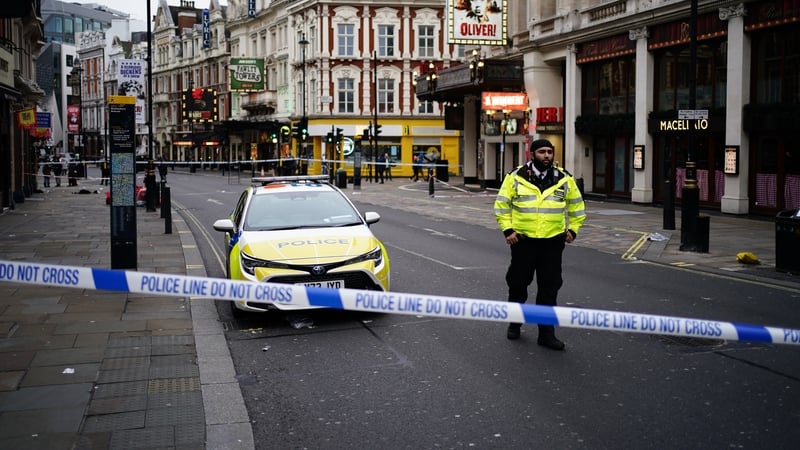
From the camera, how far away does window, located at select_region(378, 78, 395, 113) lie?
64.8 metres

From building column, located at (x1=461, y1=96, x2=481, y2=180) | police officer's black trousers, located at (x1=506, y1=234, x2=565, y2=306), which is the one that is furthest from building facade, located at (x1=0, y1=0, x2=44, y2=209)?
building column, located at (x1=461, y1=96, x2=481, y2=180)

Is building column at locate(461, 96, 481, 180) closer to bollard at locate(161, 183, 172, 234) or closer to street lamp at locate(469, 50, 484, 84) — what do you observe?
street lamp at locate(469, 50, 484, 84)

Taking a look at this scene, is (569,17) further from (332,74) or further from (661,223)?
(332,74)

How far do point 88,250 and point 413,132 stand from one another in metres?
49.9

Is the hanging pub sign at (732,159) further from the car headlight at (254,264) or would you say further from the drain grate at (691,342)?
the car headlight at (254,264)

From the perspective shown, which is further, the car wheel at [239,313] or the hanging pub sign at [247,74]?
the hanging pub sign at [247,74]

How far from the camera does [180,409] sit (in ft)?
20.5

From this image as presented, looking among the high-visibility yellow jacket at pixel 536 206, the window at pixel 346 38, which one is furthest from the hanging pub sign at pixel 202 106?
the high-visibility yellow jacket at pixel 536 206

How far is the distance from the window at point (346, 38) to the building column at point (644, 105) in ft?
124

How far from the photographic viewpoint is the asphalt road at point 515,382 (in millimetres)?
5750

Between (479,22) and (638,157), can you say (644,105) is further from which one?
(479,22)

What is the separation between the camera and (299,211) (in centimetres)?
1075

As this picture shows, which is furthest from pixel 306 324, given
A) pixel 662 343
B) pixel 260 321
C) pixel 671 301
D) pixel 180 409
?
pixel 671 301

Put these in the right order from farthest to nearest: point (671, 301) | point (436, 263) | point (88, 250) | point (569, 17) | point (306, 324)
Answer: point (569, 17) → point (88, 250) → point (436, 263) → point (671, 301) → point (306, 324)
